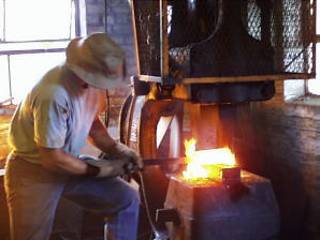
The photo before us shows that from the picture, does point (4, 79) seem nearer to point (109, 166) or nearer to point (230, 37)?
point (109, 166)

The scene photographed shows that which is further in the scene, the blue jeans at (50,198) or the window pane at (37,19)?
the window pane at (37,19)

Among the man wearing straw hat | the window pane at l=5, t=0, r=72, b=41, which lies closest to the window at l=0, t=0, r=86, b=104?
the window pane at l=5, t=0, r=72, b=41

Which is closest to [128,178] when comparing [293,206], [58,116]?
[293,206]

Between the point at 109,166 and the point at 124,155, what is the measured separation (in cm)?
23

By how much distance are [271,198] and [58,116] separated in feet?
4.29

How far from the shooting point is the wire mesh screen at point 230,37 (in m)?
3.12

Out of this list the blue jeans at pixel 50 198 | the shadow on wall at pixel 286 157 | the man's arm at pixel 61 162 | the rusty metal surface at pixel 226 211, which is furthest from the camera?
the shadow on wall at pixel 286 157

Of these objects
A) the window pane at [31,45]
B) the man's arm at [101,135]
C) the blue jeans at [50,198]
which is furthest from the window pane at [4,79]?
the blue jeans at [50,198]

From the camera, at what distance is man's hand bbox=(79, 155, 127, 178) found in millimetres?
2908

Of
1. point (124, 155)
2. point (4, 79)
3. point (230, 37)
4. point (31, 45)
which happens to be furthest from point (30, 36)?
point (230, 37)

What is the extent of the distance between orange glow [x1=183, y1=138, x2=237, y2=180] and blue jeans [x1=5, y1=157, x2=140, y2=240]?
1.43 ft

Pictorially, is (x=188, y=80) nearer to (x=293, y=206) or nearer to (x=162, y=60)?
(x=162, y=60)

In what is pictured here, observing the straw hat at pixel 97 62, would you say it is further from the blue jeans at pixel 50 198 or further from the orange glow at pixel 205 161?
the orange glow at pixel 205 161

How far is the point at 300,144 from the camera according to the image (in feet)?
12.1
